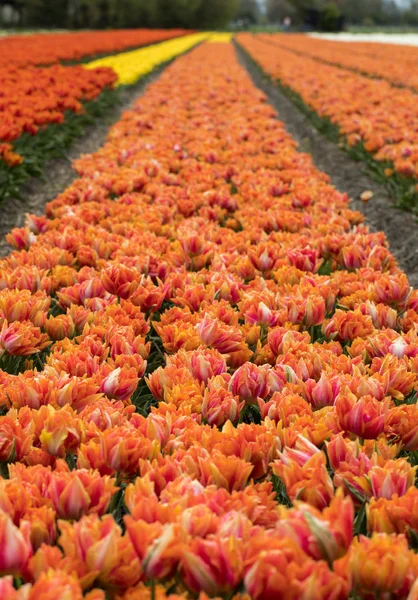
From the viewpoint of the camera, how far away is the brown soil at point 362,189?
20.3 ft

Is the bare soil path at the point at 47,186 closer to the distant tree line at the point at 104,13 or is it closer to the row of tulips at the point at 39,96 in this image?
the row of tulips at the point at 39,96

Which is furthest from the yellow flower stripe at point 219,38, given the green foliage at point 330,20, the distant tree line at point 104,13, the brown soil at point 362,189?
the brown soil at point 362,189

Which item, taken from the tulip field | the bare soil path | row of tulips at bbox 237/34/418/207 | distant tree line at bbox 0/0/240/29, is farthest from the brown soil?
distant tree line at bbox 0/0/240/29

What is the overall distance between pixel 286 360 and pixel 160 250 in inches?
63.6

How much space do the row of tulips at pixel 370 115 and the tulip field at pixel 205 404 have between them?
7.15 ft

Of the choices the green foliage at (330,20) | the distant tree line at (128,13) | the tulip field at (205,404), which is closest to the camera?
the tulip field at (205,404)

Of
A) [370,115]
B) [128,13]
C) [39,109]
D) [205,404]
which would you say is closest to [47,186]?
[39,109]

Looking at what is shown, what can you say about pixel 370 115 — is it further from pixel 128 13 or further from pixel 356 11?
pixel 356 11

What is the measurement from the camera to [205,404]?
2.00 metres

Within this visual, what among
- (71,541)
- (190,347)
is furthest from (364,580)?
(190,347)

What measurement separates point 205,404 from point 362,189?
22.8 ft

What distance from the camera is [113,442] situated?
5.52 feet

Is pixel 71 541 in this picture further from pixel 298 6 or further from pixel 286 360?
pixel 298 6

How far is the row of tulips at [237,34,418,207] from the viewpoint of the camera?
6977mm
